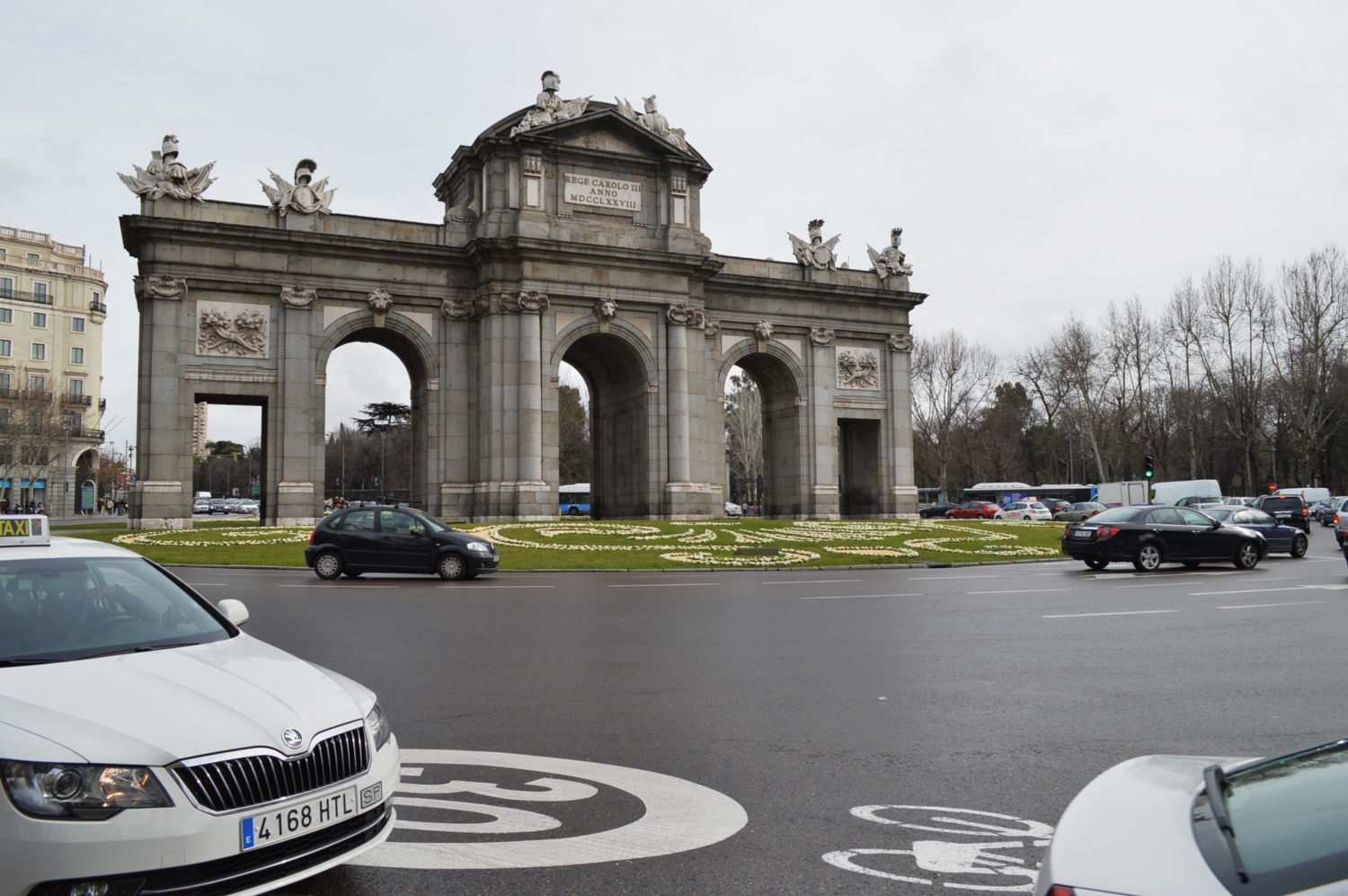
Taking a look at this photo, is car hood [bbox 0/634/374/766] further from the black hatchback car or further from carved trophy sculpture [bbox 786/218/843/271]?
carved trophy sculpture [bbox 786/218/843/271]

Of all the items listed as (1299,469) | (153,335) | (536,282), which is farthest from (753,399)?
(153,335)

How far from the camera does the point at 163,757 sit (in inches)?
147

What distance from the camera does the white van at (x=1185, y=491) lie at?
58.4m

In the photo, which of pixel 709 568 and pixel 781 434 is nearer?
pixel 709 568

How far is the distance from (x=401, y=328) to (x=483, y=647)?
30.7 m

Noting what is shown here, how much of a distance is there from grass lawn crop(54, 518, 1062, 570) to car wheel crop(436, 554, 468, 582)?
273 cm

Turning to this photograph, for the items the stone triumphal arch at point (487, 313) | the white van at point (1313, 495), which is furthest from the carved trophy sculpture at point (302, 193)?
the white van at point (1313, 495)

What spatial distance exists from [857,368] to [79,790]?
1816 inches

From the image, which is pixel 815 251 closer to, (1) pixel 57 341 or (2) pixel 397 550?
(2) pixel 397 550

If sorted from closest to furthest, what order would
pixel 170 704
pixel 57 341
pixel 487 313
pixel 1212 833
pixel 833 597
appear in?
pixel 1212 833 < pixel 170 704 < pixel 833 597 < pixel 487 313 < pixel 57 341

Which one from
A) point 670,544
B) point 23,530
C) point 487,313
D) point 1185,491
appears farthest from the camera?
point 1185,491

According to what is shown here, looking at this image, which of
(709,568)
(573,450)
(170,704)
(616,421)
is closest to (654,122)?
(616,421)

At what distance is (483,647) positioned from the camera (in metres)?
10.9

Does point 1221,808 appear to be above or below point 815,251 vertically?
below
